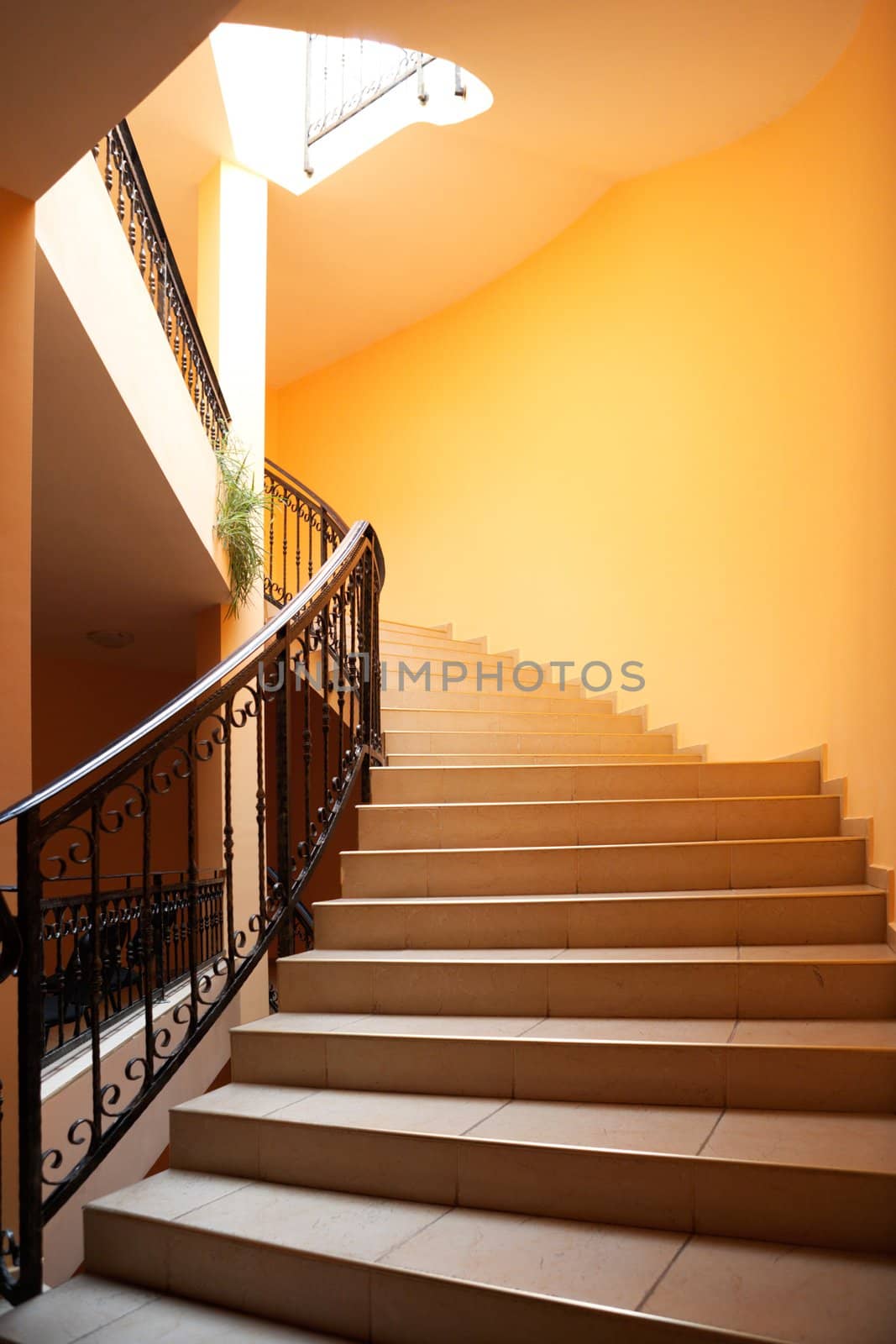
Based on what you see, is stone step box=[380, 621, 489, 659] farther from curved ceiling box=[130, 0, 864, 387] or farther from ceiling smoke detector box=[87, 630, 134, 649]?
curved ceiling box=[130, 0, 864, 387]

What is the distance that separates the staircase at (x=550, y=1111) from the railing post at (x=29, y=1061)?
11 cm

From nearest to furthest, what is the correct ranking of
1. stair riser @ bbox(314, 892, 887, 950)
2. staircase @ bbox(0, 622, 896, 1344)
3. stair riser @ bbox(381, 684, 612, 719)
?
staircase @ bbox(0, 622, 896, 1344) → stair riser @ bbox(314, 892, 887, 950) → stair riser @ bbox(381, 684, 612, 719)

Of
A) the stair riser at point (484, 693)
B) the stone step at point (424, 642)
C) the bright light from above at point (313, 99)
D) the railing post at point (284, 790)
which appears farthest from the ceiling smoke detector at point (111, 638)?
the railing post at point (284, 790)

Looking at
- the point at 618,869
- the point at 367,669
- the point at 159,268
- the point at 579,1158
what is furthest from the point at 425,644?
the point at 579,1158

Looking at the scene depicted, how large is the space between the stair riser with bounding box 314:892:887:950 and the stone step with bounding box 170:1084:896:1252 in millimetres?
724

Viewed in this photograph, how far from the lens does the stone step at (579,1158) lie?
7.18ft

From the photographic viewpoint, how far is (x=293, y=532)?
10383mm

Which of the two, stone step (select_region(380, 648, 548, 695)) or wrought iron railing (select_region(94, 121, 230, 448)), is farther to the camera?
stone step (select_region(380, 648, 548, 695))

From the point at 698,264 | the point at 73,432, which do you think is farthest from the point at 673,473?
the point at 73,432

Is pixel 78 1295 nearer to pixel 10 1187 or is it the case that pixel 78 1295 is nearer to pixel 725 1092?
pixel 10 1187

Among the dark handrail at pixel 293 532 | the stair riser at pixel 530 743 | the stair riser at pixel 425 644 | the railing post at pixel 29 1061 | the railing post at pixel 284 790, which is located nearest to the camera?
the railing post at pixel 29 1061

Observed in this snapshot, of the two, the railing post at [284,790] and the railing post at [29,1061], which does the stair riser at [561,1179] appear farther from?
the railing post at [284,790]

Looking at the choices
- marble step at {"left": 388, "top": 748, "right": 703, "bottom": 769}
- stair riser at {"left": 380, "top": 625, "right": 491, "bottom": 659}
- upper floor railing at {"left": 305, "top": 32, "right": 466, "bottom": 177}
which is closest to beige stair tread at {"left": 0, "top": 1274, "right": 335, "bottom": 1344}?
marble step at {"left": 388, "top": 748, "right": 703, "bottom": 769}

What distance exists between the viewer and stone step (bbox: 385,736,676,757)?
5.12 m
